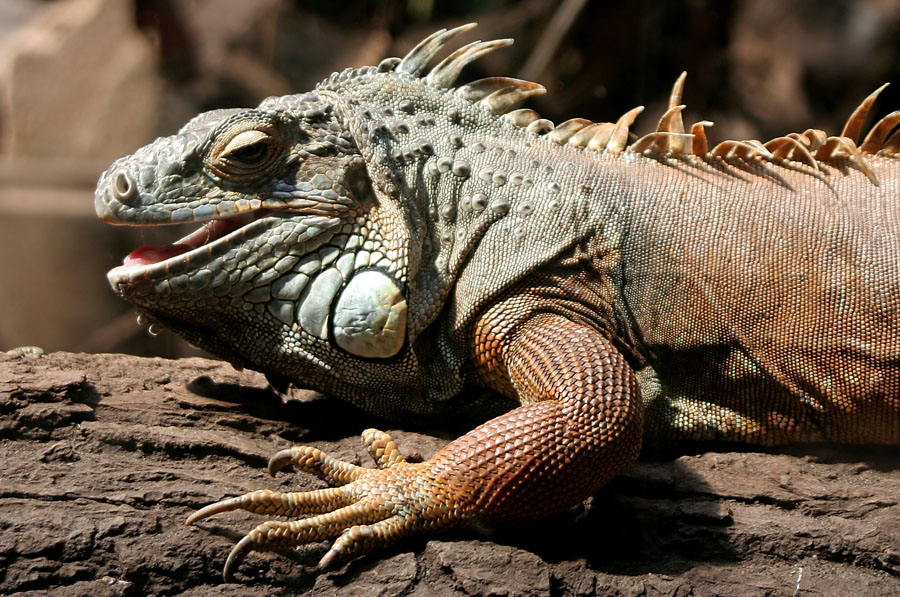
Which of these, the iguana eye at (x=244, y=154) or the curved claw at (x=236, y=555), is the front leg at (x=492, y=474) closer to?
the curved claw at (x=236, y=555)

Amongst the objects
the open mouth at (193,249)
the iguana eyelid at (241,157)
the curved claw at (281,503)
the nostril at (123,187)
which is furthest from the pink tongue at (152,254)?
the curved claw at (281,503)

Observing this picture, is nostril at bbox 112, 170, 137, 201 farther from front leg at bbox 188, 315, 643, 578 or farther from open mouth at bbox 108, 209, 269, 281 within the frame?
front leg at bbox 188, 315, 643, 578

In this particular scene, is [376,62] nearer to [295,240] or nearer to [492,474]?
[295,240]

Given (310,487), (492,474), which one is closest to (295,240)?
(310,487)

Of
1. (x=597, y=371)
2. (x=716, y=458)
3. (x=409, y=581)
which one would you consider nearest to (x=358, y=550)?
(x=409, y=581)

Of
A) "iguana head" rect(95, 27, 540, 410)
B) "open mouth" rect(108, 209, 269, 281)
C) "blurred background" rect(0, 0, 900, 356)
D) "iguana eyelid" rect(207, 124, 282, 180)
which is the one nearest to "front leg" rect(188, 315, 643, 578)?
"iguana head" rect(95, 27, 540, 410)

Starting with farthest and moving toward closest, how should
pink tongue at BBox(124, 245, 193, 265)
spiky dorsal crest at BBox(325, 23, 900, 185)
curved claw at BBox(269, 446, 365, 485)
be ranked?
spiky dorsal crest at BBox(325, 23, 900, 185), pink tongue at BBox(124, 245, 193, 265), curved claw at BBox(269, 446, 365, 485)

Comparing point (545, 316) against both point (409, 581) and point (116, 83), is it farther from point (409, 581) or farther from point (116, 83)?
A: point (116, 83)
